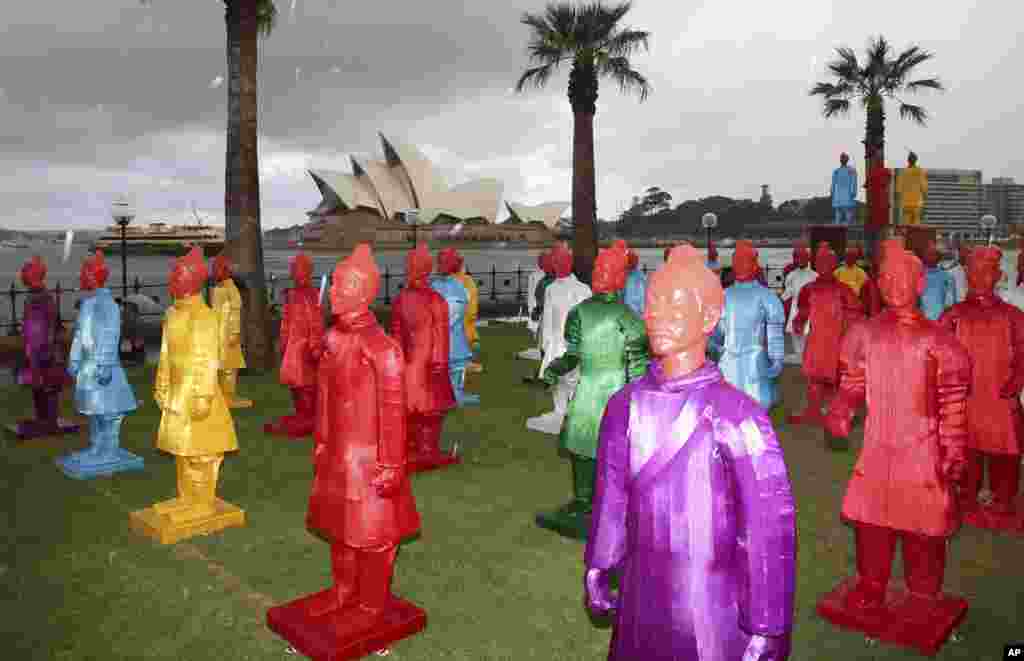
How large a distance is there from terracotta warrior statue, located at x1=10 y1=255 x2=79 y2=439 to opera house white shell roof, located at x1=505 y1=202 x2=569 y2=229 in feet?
171

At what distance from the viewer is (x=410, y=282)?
24.6 feet

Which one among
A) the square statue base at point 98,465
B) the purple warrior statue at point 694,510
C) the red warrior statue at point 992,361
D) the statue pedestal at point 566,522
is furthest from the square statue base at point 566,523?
the square statue base at point 98,465

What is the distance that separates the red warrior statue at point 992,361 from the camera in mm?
5430

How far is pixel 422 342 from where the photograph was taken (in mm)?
7199

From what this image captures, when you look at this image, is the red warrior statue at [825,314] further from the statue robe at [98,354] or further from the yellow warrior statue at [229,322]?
the statue robe at [98,354]

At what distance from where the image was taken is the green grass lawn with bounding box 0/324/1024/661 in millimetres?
4391

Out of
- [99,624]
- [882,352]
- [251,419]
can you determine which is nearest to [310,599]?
[99,624]

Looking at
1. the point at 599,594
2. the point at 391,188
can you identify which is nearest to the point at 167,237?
the point at 391,188

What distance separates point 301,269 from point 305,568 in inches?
140

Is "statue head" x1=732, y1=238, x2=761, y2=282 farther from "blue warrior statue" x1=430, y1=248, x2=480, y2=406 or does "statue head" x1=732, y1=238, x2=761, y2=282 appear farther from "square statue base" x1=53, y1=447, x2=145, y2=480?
"square statue base" x1=53, y1=447, x2=145, y2=480

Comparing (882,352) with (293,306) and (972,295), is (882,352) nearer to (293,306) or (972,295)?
(972,295)

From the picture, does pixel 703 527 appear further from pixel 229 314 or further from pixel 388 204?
pixel 388 204

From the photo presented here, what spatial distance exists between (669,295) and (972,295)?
3.86m

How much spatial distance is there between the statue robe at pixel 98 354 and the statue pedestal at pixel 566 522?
3.60 m
